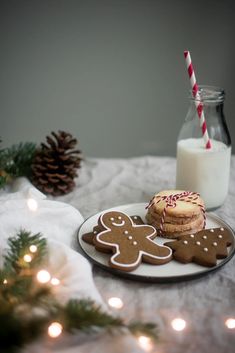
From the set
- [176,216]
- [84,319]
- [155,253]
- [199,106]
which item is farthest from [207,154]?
[84,319]

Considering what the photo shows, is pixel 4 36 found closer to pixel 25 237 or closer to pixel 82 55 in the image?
pixel 82 55

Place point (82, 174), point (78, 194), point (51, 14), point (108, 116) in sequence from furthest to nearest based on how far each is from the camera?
point (108, 116)
point (51, 14)
point (82, 174)
point (78, 194)

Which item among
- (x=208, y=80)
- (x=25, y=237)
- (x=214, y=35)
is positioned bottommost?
(x=25, y=237)

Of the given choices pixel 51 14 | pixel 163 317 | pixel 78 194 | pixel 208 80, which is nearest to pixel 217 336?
pixel 163 317

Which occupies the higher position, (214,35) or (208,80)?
(214,35)

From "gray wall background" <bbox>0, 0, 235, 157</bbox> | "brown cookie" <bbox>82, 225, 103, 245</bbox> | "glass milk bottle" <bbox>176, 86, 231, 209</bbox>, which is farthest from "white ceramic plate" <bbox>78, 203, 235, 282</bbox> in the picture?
"gray wall background" <bbox>0, 0, 235, 157</bbox>

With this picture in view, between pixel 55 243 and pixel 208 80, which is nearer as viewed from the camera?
pixel 55 243

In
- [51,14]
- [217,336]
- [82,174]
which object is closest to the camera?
[217,336]
